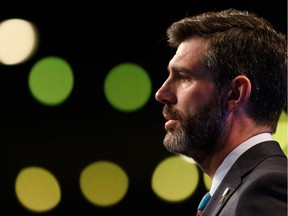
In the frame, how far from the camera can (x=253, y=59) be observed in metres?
1.12

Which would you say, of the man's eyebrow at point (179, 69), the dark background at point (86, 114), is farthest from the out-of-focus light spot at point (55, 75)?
the man's eyebrow at point (179, 69)

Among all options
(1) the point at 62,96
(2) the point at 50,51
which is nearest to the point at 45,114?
(1) the point at 62,96

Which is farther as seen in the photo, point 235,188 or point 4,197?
point 4,197

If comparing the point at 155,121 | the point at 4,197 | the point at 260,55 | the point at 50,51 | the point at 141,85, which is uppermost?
the point at 260,55

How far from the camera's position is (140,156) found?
7.24ft

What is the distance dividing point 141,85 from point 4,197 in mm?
702

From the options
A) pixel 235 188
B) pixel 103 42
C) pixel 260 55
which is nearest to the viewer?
pixel 235 188

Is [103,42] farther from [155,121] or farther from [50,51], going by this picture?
[155,121]

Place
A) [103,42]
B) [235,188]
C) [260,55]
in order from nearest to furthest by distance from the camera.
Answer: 1. [235,188]
2. [260,55]
3. [103,42]

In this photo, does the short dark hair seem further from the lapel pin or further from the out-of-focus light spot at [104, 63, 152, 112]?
the out-of-focus light spot at [104, 63, 152, 112]

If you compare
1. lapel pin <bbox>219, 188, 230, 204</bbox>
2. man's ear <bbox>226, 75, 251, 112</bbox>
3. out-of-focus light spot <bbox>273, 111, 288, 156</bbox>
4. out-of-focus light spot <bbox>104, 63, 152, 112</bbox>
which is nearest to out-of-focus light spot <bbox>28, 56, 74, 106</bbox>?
out-of-focus light spot <bbox>104, 63, 152, 112</bbox>

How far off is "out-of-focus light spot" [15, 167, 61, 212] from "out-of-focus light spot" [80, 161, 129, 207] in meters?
0.11

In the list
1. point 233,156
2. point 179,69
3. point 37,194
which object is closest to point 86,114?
point 37,194

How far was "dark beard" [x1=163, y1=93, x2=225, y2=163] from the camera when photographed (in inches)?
43.3
